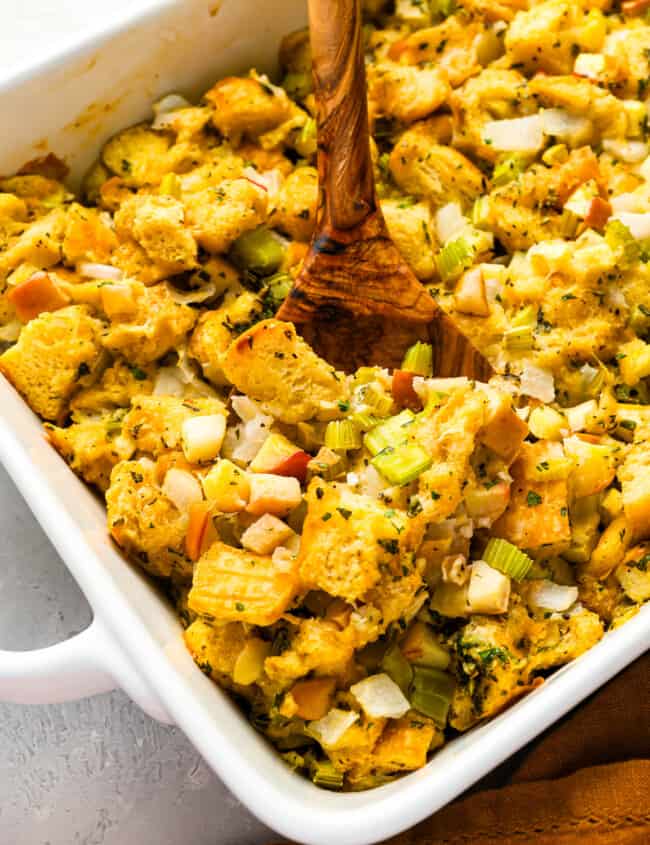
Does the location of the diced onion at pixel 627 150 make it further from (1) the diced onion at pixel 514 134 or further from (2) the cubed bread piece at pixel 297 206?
(2) the cubed bread piece at pixel 297 206

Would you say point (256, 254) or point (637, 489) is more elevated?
point (256, 254)

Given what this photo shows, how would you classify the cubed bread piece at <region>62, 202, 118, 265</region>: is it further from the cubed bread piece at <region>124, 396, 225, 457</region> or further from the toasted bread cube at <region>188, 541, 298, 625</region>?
the toasted bread cube at <region>188, 541, 298, 625</region>

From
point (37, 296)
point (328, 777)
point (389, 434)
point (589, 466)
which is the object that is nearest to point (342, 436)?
point (389, 434)

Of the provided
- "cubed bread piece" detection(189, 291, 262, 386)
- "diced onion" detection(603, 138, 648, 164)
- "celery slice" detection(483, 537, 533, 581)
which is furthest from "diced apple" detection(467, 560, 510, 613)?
"diced onion" detection(603, 138, 648, 164)

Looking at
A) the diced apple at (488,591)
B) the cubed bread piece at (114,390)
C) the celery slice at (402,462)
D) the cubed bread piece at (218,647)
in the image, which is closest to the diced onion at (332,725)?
the cubed bread piece at (218,647)

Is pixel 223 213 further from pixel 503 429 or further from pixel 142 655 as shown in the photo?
pixel 142 655

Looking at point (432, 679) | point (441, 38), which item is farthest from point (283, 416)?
point (441, 38)
